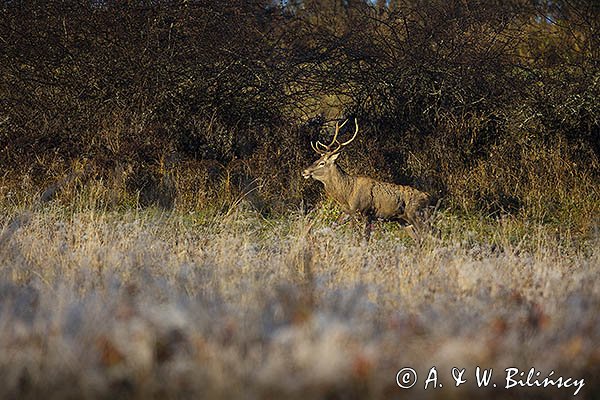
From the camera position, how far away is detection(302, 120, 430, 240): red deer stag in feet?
28.3

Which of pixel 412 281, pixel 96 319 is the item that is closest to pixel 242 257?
pixel 412 281

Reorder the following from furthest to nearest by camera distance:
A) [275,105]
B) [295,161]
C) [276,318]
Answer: [275,105]
[295,161]
[276,318]

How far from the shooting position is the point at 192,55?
35.5ft

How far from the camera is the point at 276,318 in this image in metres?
4.63

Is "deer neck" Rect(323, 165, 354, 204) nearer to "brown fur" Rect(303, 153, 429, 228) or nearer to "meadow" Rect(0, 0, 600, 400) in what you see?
"brown fur" Rect(303, 153, 429, 228)

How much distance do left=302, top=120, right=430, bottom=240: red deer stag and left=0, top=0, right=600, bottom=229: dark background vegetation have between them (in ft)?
5.07

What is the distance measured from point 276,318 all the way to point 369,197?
4.22m

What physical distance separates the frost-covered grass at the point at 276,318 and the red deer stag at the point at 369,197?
121 cm

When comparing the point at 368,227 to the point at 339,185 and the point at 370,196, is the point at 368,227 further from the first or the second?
the point at 339,185

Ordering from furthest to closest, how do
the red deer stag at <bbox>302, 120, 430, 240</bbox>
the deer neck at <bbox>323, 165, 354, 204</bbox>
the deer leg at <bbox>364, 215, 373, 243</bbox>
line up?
the deer neck at <bbox>323, 165, 354, 204</bbox> → the red deer stag at <bbox>302, 120, 430, 240</bbox> → the deer leg at <bbox>364, 215, 373, 243</bbox>

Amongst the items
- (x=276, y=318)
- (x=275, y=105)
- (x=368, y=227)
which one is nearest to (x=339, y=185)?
(x=368, y=227)

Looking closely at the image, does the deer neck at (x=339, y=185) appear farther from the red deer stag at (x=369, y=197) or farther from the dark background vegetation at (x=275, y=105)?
the dark background vegetation at (x=275, y=105)

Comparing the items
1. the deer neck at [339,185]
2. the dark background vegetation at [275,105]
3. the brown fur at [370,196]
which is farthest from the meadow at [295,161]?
the deer neck at [339,185]

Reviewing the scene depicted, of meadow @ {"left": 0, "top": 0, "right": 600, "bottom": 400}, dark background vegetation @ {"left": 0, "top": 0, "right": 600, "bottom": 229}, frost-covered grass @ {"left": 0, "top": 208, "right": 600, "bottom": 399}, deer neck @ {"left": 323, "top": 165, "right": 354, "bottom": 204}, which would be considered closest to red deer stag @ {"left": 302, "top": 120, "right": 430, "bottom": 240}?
deer neck @ {"left": 323, "top": 165, "right": 354, "bottom": 204}
